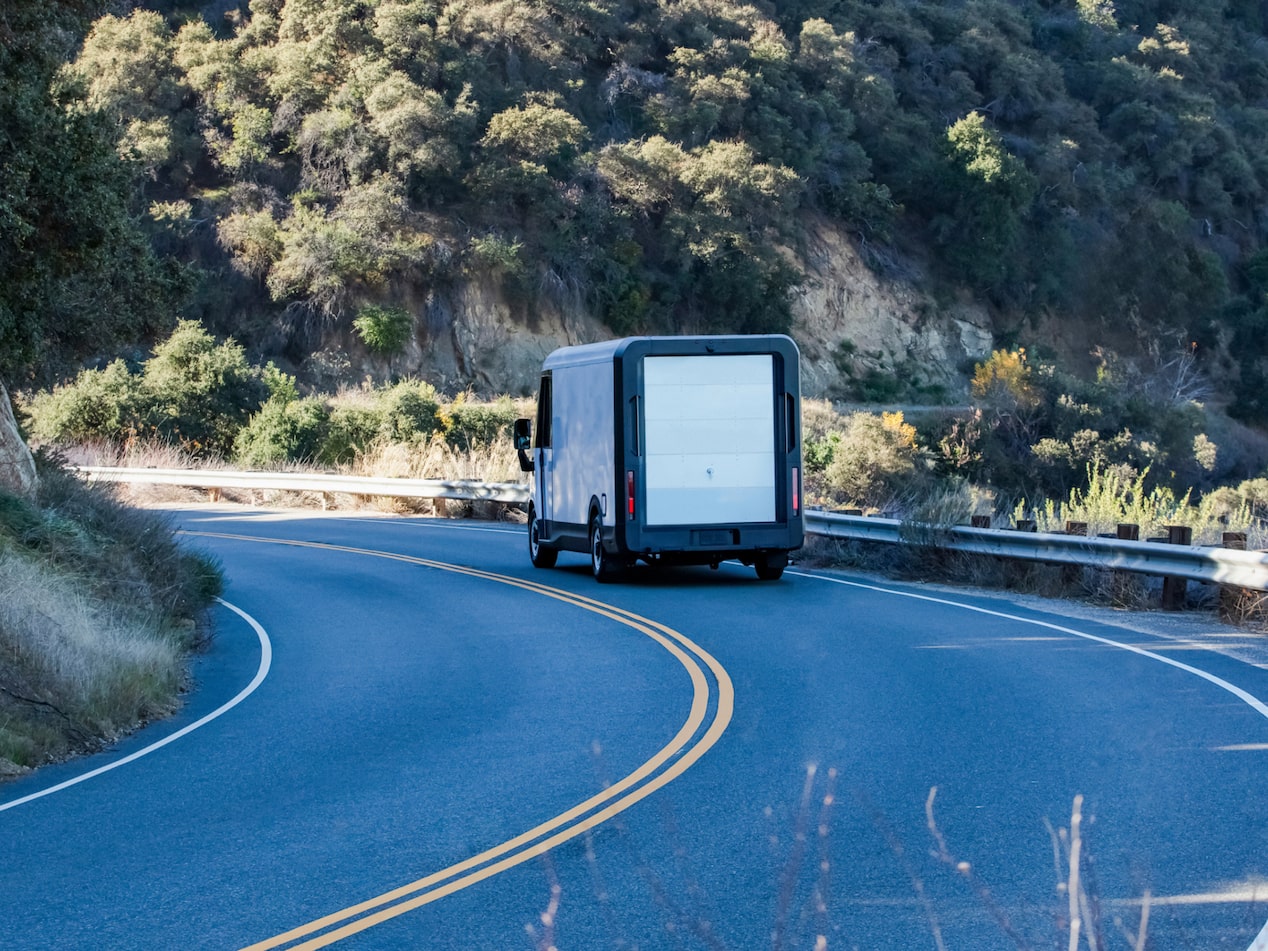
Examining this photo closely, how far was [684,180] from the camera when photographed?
59688 mm

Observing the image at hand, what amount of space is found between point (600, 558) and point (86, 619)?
→ 7.77 m

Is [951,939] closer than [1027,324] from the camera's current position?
Yes

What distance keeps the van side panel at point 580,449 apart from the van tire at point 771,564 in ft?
6.71

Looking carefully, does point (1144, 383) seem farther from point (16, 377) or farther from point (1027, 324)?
point (16, 377)

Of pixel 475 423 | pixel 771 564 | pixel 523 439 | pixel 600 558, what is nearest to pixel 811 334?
pixel 475 423

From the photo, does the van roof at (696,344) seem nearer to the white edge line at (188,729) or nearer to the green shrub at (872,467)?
the white edge line at (188,729)

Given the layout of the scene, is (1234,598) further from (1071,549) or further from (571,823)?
(571,823)

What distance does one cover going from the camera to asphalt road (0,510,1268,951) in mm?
6281

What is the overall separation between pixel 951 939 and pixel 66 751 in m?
6.53

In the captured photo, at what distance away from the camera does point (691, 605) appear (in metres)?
17.4

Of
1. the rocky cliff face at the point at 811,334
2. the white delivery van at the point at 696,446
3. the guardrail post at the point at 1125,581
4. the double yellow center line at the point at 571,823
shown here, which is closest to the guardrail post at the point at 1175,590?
the guardrail post at the point at 1125,581

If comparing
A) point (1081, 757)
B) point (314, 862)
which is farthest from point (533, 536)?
point (314, 862)

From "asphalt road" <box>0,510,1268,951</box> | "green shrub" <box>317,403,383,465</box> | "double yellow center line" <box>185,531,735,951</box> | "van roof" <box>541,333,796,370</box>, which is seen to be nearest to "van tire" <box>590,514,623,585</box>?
"van roof" <box>541,333,796,370</box>

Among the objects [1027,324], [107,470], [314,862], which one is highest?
[1027,324]
